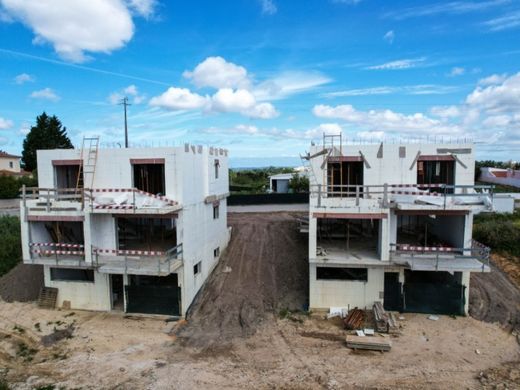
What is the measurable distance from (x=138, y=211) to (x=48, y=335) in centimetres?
653

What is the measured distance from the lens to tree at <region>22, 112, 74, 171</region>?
53562 millimetres

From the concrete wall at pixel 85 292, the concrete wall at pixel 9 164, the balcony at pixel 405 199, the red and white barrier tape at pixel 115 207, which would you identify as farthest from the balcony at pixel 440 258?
the concrete wall at pixel 9 164

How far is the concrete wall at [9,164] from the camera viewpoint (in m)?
53.3

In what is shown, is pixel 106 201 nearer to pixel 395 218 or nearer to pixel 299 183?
pixel 395 218

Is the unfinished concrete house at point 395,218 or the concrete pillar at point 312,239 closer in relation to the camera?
Answer: the unfinished concrete house at point 395,218

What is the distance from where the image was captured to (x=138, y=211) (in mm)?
15805

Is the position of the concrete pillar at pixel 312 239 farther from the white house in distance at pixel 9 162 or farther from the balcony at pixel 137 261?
the white house in distance at pixel 9 162

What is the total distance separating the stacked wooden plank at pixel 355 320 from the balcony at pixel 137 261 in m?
7.94

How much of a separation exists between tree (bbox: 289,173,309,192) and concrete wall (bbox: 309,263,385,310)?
975 inches

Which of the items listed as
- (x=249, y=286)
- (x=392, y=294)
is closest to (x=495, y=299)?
(x=392, y=294)

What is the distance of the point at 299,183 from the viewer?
138 feet

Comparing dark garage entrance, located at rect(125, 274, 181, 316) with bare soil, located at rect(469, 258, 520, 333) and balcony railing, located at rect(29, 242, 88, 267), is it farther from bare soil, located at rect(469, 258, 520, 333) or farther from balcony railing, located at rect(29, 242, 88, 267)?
bare soil, located at rect(469, 258, 520, 333)

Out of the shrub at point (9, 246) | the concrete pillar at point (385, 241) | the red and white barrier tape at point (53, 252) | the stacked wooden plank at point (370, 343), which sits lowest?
the stacked wooden plank at point (370, 343)

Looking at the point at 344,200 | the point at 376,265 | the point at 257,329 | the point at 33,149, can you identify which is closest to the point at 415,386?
the point at 376,265
